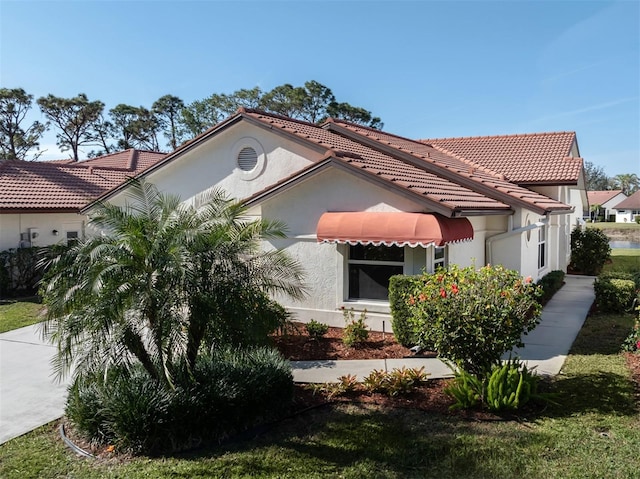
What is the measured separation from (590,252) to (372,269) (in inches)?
891

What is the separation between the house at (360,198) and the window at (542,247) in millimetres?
57

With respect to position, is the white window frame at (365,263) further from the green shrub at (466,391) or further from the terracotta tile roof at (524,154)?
the terracotta tile roof at (524,154)

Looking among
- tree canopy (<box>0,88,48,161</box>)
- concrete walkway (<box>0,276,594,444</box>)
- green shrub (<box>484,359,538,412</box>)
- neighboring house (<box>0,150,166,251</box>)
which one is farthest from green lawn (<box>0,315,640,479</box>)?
tree canopy (<box>0,88,48,161</box>)

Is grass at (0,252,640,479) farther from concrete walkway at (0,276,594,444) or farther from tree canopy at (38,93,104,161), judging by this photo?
tree canopy at (38,93,104,161)

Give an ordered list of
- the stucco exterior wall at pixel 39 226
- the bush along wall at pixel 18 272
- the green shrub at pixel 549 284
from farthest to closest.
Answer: the stucco exterior wall at pixel 39 226 → the bush along wall at pixel 18 272 → the green shrub at pixel 549 284

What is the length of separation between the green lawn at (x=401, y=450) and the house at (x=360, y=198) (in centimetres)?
431

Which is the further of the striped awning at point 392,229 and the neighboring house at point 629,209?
the neighboring house at point 629,209

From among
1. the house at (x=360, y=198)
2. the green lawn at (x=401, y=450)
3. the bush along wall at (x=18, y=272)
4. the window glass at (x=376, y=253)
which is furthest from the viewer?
the bush along wall at (x=18, y=272)

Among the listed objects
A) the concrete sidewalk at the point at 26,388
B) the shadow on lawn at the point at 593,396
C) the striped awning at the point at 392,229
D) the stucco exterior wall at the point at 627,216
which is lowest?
the concrete sidewalk at the point at 26,388

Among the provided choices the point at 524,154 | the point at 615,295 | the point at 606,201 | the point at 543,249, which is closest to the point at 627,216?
the point at 606,201

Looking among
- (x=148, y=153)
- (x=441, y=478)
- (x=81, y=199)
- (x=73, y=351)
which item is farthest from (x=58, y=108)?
(x=441, y=478)

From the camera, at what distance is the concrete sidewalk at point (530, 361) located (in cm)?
1293

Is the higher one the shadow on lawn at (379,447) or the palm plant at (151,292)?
the palm plant at (151,292)

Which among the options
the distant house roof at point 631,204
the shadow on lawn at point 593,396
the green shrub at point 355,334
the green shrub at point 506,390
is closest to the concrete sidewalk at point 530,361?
the shadow on lawn at point 593,396
